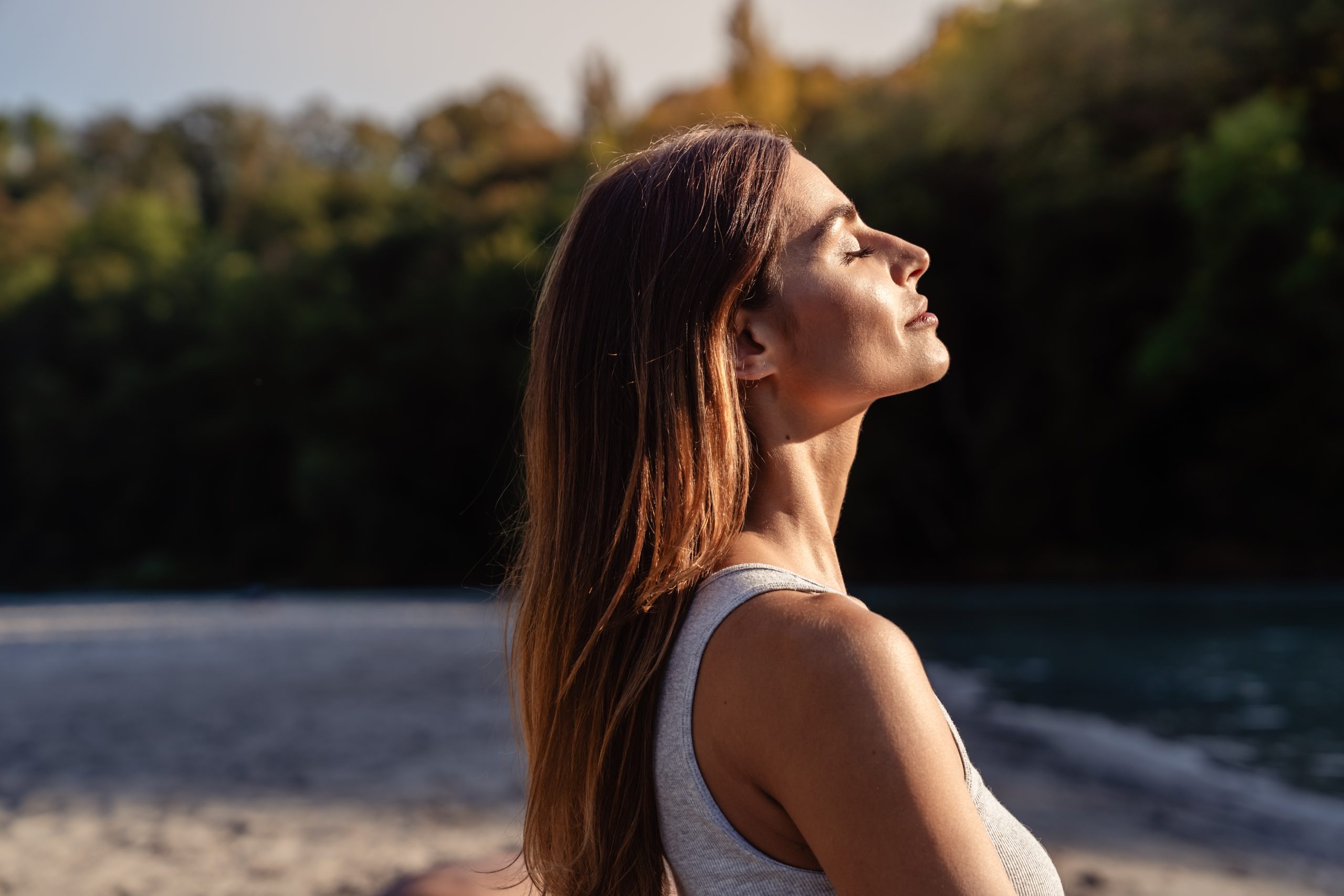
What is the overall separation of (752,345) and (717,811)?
1.56 feet

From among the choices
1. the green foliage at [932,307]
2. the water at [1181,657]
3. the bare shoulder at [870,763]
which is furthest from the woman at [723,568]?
the green foliage at [932,307]

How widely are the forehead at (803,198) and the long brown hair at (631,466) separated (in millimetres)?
14

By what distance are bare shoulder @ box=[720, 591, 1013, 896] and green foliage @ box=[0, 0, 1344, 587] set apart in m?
12.3

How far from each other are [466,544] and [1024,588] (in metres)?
16.7

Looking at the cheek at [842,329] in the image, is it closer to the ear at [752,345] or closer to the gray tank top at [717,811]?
the ear at [752,345]

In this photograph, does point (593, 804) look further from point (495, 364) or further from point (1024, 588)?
point (495, 364)

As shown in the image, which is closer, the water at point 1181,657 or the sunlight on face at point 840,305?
the sunlight on face at point 840,305

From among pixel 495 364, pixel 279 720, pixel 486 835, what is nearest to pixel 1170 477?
pixel 495 364

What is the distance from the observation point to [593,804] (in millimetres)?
1240

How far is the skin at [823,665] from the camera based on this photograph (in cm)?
94

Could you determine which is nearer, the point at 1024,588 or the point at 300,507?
the point at 1024,588

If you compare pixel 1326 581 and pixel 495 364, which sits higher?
pixel 495 364

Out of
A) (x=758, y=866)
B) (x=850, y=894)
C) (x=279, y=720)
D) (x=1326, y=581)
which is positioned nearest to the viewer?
(x=850, y=894)

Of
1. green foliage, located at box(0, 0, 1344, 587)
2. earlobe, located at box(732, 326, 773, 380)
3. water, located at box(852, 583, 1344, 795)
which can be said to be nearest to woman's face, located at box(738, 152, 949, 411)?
earlobe, located at box(732, 326, 773, 380)
